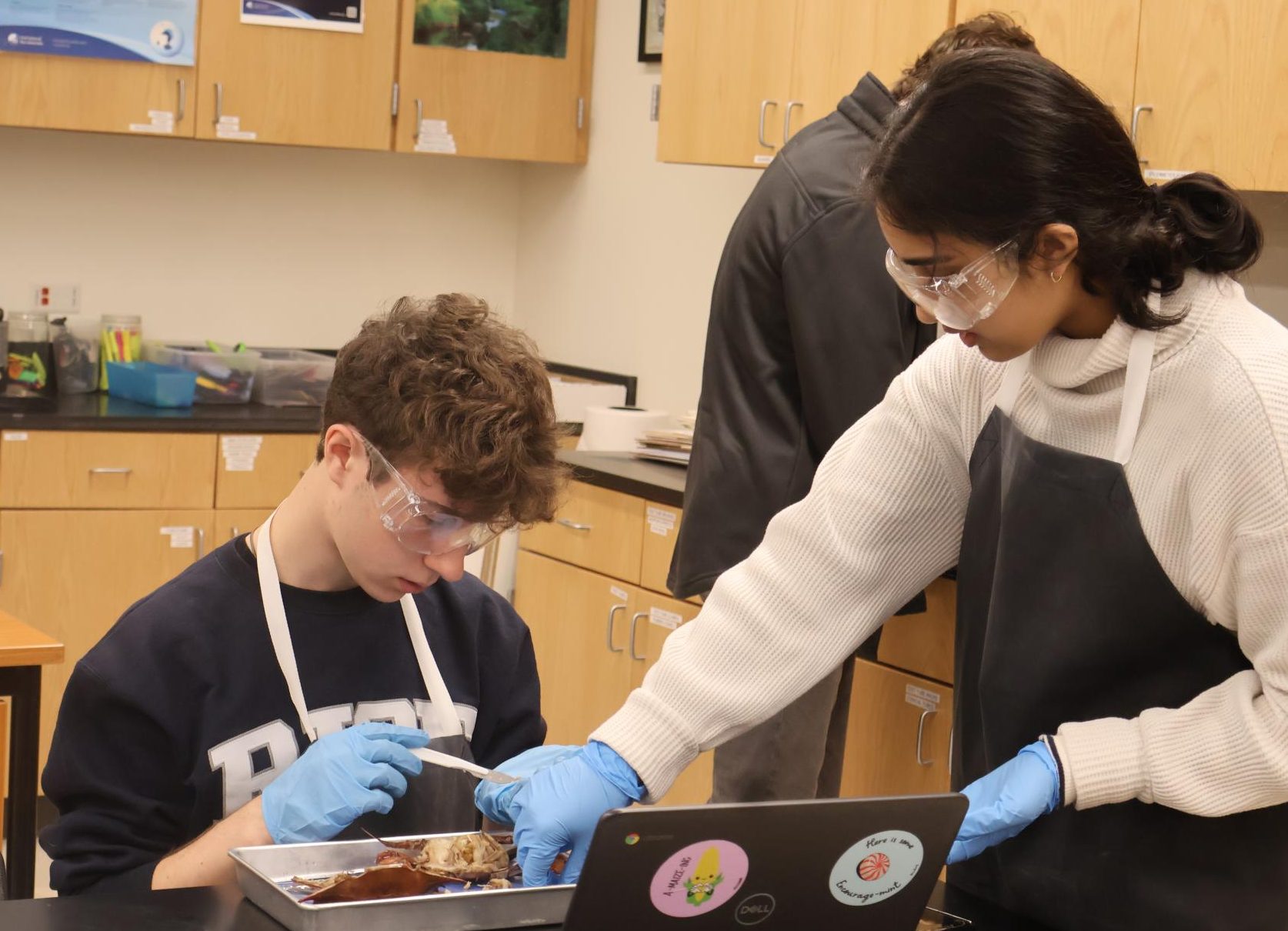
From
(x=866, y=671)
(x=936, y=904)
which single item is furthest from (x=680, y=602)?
(x=936, y=904)

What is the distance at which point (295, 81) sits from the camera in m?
4.00

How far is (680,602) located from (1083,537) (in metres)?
1.80

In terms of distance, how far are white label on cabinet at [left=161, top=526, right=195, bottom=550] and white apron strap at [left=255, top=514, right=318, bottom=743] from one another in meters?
2.31

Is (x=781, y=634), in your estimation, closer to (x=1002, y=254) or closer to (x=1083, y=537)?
(x=1083, y=537)

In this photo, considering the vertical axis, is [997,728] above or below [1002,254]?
below

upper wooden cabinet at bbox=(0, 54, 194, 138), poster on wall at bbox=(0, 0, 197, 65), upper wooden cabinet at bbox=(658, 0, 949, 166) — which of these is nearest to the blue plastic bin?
upper wooden cabinet at bbox=(0, 54, 194, 138)

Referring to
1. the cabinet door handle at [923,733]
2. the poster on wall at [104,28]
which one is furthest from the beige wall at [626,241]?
the cabinet door handle at [923,733]

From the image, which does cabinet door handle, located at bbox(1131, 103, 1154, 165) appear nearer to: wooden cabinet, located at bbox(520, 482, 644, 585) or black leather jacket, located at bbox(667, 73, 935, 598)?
black leather jacket, located at bbox(667, 73, 935, 598)

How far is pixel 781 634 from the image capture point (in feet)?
4.98

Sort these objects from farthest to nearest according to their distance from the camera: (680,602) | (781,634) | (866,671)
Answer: (680,602)
(866,671)
(781,634)

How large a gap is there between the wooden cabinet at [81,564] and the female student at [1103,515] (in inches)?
100.0

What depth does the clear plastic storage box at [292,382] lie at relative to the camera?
4.13 meters

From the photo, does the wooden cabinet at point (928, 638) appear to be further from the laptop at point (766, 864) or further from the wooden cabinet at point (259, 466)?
the wooden cabinet at point (259, 466)

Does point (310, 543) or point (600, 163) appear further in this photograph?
point (600, 163)
